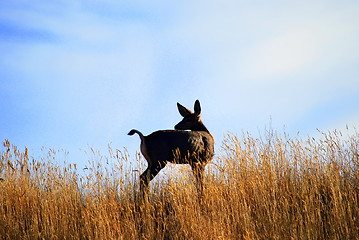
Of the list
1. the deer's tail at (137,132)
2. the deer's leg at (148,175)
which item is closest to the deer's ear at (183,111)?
the deer's tail at (137,132)

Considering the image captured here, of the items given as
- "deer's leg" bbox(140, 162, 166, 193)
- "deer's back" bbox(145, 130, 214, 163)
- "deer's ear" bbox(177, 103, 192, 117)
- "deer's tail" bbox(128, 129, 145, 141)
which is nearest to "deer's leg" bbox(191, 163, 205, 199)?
"deer's back" bbox(145, 130, 214, 163)

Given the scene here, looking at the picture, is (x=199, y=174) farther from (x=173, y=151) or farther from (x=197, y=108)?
(x=197, y=108)

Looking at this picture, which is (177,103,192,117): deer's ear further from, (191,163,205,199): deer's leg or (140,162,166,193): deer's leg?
(140,162,166,193): deer's leg

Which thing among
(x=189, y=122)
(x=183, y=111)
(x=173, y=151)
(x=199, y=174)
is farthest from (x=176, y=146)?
(x=183, y=111)

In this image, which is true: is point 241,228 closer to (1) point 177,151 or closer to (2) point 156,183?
(1) point 177,151

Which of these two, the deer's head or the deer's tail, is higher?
the deer's head

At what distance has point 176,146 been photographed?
6320mm

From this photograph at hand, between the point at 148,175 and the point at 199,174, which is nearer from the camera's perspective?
the point at 148,175

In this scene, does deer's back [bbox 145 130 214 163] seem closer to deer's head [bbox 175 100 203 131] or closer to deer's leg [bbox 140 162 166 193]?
deer's leg [bbox 140 162 166 193]

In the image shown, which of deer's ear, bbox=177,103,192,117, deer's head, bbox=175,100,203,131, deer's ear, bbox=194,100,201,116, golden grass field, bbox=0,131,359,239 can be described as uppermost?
deer's ear, bbox=177,103,192,117

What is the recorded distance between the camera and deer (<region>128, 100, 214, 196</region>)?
6207 mm

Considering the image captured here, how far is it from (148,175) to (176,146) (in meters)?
0.61

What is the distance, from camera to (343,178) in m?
6.49

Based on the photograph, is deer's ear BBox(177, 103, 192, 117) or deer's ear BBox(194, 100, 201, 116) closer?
deer's ear BBox(194, 100, 201, 116)
